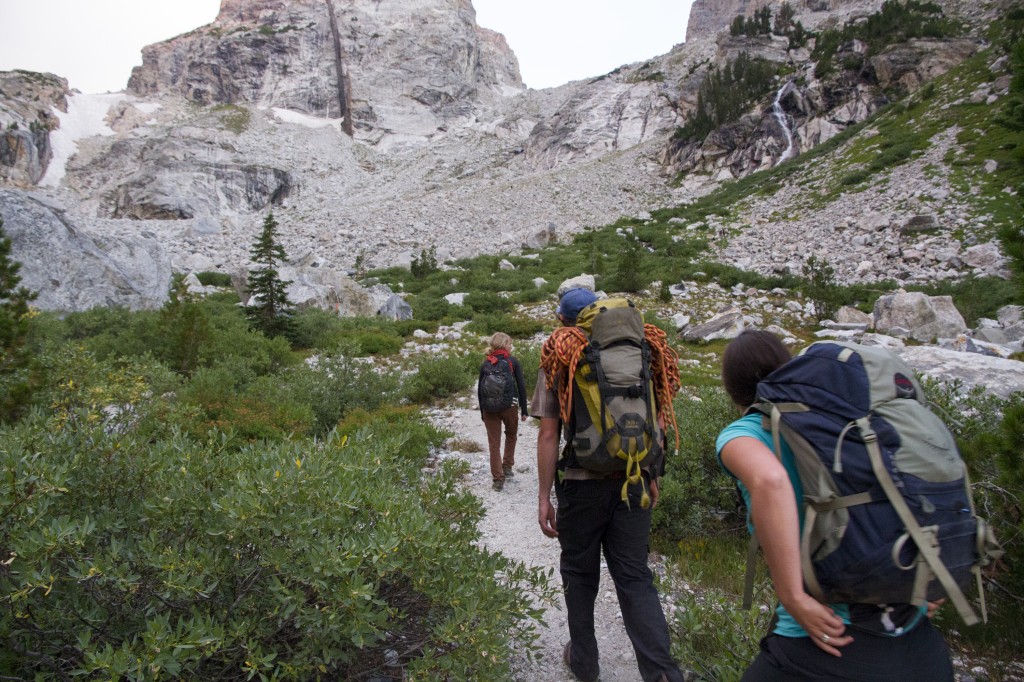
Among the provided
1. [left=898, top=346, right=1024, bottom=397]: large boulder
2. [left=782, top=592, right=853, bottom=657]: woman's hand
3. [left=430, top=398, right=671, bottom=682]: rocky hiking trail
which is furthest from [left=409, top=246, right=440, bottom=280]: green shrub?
[left=782, top=592, right=853, bottom=657]: woman's hand

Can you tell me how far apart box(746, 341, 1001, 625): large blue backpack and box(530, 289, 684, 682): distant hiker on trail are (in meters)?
1.08

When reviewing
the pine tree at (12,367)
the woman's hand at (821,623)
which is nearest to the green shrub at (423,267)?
the pine tree at (12,367)

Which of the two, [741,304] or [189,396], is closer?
[189,396]

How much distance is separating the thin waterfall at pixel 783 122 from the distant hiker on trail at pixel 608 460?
36.1 metres

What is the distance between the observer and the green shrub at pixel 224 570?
1.70m

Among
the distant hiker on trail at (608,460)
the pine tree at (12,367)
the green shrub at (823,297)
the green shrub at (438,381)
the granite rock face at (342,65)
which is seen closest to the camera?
the distant hiker on trail at (608,460)

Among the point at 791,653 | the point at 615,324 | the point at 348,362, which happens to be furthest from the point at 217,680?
the point at 348,362

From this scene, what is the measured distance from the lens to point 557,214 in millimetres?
32500

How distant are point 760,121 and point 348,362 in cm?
3689

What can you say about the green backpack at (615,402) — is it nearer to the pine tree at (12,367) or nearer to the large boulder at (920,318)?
the pine tree at (12,367)

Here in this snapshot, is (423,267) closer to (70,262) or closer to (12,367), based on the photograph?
(70,262)

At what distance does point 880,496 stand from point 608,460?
1.25m

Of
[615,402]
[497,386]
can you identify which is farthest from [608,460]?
[497,386]

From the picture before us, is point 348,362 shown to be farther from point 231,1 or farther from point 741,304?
point 231,1
